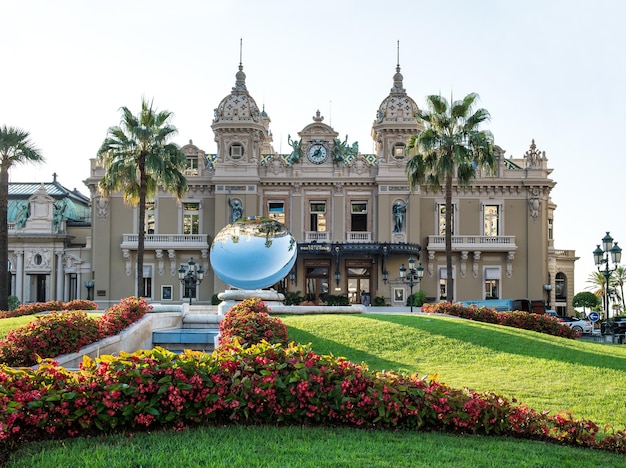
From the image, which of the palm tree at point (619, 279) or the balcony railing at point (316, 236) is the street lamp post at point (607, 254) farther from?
the palm tree at point (619, 279)

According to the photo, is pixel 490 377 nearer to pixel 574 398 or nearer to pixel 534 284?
pixel 574 398

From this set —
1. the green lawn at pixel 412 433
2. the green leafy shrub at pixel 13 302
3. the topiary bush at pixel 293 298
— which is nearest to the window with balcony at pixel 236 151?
the topiary bush at pixel 293 298

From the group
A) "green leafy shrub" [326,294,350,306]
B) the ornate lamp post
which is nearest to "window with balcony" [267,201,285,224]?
"green leafy shrub" [326,294,350,306]

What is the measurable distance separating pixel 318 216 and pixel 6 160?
20.7 m

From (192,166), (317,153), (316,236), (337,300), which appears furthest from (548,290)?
(192,166)

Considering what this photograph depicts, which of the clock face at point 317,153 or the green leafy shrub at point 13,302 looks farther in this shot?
the clock face at point 317,153

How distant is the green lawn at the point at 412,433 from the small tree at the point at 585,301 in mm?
34292

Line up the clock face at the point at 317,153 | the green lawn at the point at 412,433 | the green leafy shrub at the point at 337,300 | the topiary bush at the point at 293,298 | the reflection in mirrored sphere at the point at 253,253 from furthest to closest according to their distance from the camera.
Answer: the clock face at the point at 317,153, the green leafy shrub at the point at 337,300, the topiary bush at the point at 293,298, the reflection in mirrored sphere at the point at 253,253, the green lawn at the point at 412,433

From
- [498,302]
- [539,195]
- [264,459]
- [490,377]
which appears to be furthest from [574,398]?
[539,195]

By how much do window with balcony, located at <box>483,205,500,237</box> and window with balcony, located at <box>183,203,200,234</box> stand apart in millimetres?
18716

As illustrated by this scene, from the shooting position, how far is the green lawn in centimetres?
721

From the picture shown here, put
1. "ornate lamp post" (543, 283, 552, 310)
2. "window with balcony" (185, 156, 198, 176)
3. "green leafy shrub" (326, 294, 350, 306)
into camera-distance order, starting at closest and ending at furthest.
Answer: "green leafy shrub" (326, 294, 350, 306), "ornate lamp post" (543, 283, 552, 310), "window with balcony" (185, 156, 198, 176)

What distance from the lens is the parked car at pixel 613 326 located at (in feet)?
95.7

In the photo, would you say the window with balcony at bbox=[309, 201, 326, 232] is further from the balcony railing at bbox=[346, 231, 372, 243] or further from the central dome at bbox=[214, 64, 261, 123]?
the central dome at bbox=[214, 64, 261, 123]
